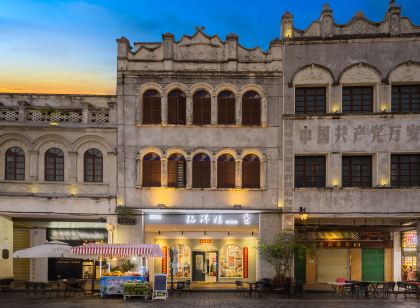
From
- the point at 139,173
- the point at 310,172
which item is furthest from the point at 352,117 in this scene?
the point at 139,173

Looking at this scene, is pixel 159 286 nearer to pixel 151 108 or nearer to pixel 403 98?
pixel 151 108

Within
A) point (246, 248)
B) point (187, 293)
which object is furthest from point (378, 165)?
point (187, 293)

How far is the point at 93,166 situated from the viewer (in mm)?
32031

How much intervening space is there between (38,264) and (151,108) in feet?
38.1

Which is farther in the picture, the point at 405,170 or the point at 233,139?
the point at 233,139

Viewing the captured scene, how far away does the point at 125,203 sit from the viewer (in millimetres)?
31828

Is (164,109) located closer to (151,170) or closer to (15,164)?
(151,170)

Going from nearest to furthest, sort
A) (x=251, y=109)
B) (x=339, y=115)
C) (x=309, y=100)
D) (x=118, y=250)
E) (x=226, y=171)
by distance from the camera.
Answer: (x=118, y=250) → (x=339, y=115) → (x=226, y=171) → (x=251, y=109) → (x=309, y=100)

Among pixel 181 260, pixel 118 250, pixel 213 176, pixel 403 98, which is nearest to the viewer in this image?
pixel 118 250

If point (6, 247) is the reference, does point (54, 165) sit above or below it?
above

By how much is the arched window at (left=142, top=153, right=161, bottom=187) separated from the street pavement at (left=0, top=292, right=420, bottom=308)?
6310 mm

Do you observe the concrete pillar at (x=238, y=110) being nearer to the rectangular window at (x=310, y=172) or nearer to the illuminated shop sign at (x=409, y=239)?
the rectangular window at (x=310, y=172)

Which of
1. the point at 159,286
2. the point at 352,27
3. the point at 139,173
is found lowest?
the point at 159,286

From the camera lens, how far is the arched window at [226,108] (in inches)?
1266
